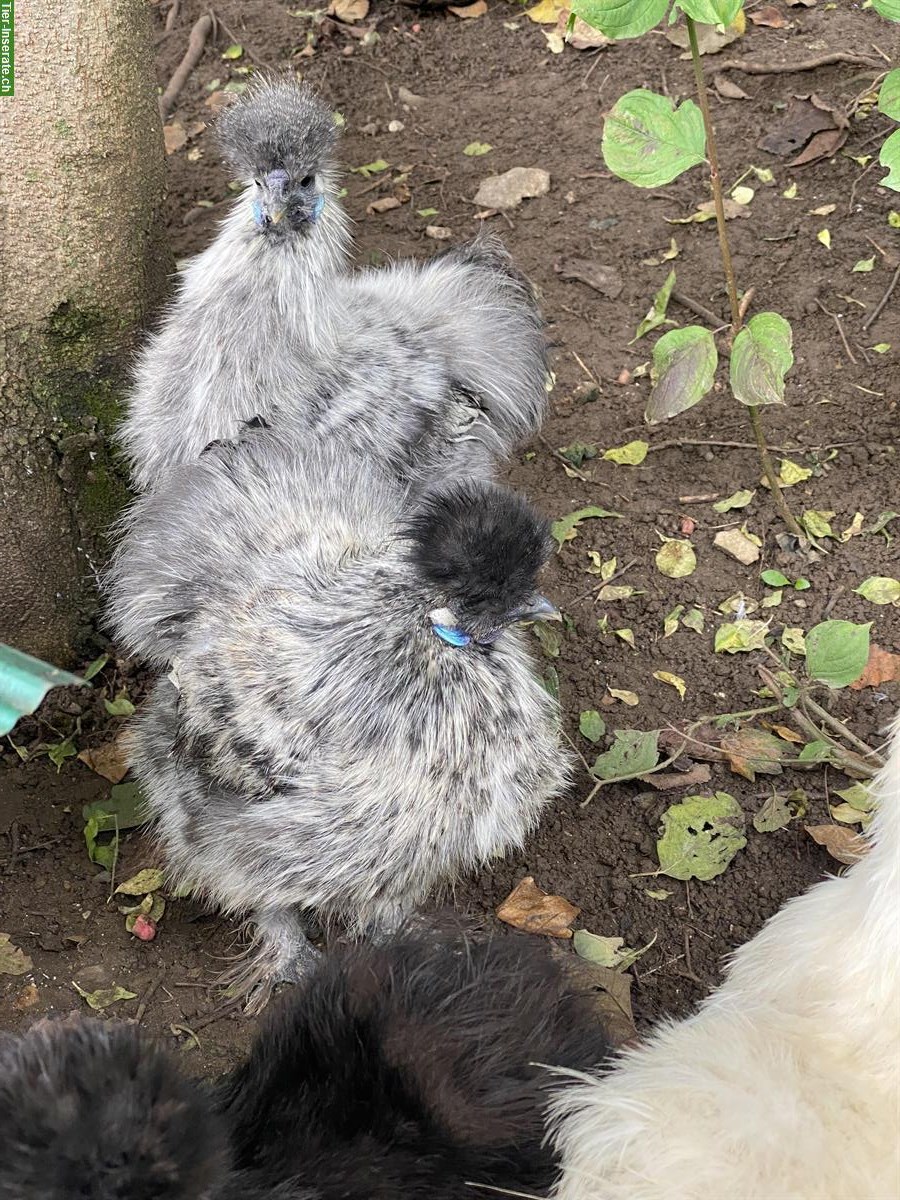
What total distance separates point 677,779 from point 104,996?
4.98ft

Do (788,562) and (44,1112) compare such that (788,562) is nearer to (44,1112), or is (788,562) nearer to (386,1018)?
(386,1018)

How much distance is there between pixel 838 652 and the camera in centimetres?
296

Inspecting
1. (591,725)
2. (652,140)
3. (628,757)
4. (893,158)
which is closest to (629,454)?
(591,725)

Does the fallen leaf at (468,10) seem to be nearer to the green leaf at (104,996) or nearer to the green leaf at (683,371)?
the green leaf at (683,371)

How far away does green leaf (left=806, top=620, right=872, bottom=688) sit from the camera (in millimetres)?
2953

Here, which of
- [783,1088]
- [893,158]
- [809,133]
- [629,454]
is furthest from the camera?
[809,133]

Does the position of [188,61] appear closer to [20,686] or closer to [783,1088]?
[20,686]

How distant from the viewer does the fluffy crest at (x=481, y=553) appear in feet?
8.42

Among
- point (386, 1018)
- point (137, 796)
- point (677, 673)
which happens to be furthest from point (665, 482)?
point (386, 1018)

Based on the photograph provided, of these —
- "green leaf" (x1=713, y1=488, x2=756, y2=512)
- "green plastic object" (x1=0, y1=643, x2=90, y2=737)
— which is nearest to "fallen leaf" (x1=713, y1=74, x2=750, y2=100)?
"green leaf" (x1=713, y1=488, x2=756, y2=512)

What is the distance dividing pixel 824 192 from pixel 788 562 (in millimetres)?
1739

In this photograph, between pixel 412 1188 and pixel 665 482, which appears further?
pixel 665 482

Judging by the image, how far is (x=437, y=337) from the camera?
3619 mm

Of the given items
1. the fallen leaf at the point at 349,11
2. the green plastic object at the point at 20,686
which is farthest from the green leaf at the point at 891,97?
the fallen leaf at the point at 349,11
